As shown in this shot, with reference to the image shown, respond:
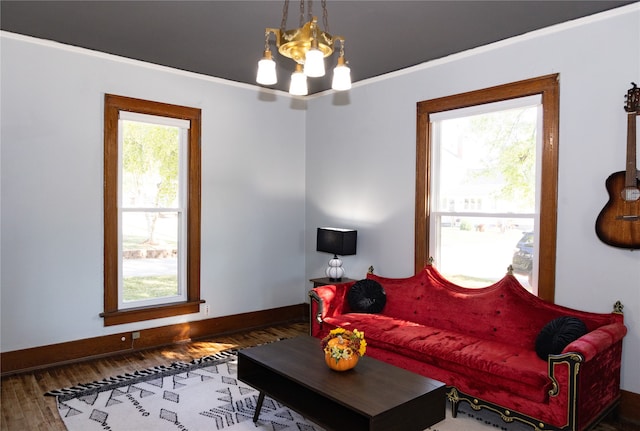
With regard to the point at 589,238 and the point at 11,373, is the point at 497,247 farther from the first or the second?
the point at 11,373

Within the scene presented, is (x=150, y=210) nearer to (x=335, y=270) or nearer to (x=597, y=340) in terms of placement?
(x=335, y=270)

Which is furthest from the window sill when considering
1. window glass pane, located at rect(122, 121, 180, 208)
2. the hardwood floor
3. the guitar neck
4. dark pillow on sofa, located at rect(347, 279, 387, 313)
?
the guitar neck

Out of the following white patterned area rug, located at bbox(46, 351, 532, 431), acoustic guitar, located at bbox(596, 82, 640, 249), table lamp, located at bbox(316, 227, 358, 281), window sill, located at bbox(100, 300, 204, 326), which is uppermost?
acoustic guitar, located at bbox(596, 82, 640, 249)

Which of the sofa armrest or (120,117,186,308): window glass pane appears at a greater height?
(120,117,186,308): window glass pane

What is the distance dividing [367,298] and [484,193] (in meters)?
1.50

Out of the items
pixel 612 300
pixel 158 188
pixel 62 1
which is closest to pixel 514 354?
pixel 612 300

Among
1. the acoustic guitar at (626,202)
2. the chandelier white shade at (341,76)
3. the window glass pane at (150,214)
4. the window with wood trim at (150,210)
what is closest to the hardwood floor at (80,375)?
the window with wood trim at (150,210)

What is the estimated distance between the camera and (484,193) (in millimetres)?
4176

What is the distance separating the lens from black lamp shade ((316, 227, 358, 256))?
5.00m

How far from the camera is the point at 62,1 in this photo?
324 cm

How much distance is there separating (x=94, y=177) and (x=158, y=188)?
0.68 meters

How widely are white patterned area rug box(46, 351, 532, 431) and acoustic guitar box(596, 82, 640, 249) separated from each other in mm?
1494

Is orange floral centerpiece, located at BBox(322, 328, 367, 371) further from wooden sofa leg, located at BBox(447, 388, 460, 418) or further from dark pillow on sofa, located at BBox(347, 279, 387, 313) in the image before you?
dark pillow on sofa, located at BBox(347, 279, 387, 313)

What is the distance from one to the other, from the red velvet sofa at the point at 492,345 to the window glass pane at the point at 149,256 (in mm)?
1712
